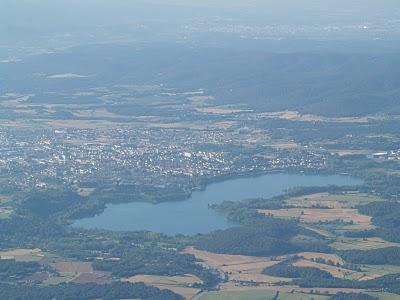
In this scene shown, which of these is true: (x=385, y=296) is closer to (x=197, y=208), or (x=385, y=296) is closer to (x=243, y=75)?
(x=197, y=208)

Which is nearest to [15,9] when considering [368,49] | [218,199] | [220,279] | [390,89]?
[368,49]

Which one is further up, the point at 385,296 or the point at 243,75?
the point at 385,296

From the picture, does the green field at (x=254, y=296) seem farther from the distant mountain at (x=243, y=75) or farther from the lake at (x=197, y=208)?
the distant mountain at (x=243, y=75)

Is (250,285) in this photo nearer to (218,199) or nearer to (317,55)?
(218,199)

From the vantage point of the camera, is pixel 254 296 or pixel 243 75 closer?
pixel 254 296

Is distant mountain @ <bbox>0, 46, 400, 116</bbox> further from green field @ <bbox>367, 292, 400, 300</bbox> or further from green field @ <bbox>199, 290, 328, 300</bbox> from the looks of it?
green field @ <bbox>199, 290, 328, 300</bbox>

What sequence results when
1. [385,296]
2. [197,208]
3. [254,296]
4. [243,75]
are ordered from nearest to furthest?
[385,296], [254,296], [197,208], [243,75]

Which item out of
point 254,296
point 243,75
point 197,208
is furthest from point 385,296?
point 243,75

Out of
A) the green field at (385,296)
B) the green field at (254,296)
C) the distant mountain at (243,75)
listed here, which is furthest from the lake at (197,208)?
the distant mountain at (243,75)
